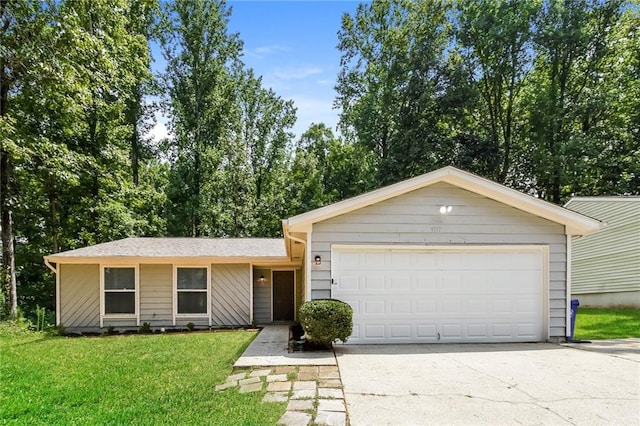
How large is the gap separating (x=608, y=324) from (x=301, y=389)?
1016 cm

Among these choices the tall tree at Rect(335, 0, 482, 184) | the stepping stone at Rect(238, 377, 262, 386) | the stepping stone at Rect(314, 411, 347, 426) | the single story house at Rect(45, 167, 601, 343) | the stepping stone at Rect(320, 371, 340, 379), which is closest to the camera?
the stepping stone at Rect(314, 411, 347, 426)

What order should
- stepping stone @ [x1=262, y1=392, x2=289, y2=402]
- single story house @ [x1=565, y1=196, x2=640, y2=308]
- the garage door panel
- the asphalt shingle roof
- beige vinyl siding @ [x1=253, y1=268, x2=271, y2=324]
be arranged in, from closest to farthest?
stepping stone @ [x1=262, y1=392, x2=289, y2=402] < the garage door panel < the asphalt shingle roof < beige vinyl siding @ [x1=253, y1=268, x2=271, y2=324] < single story house @ [x1=565, y1=196, x2=640, y2=308]

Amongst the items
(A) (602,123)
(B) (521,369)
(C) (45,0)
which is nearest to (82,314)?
(C) (45,0)

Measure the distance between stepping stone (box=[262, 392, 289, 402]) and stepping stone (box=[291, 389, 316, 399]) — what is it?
0.26 ft

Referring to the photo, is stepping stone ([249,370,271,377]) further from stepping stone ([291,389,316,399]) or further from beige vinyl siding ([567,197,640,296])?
beige vinyl siding ([567,197,640,296])

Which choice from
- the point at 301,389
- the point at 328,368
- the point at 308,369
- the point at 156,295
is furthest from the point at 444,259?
the point at 156,295

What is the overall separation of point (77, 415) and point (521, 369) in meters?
5.50

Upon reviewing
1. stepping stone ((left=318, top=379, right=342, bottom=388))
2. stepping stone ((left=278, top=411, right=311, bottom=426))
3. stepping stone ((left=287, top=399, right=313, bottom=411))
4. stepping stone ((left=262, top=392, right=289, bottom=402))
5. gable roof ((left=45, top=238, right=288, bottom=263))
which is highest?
gable roof ((left=45, top=238, right=288, bottom=263))

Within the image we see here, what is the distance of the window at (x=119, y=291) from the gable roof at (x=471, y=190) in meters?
6.52

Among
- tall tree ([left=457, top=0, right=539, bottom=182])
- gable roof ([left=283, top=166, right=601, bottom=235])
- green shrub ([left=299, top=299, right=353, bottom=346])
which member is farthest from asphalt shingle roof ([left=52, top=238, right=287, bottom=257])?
tall tree ([left=457, top=0, right=539, bottom=182])

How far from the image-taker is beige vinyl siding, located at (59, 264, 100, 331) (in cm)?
1118

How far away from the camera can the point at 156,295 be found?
11.4 metres

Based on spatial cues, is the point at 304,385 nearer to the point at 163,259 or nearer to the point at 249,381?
the point at 249,381

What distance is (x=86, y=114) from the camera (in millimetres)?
16578
